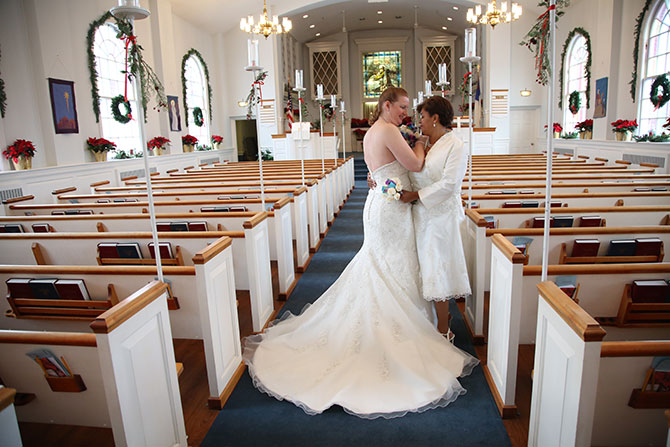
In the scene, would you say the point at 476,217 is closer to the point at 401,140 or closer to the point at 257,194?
the point at 401,140

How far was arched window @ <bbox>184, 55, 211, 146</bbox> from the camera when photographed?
1318 centimetres

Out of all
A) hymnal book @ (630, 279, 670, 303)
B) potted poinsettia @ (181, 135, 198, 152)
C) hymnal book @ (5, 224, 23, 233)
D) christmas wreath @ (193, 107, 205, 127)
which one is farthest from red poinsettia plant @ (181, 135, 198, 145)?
hymnal book @ (630, 279, 670, 303)

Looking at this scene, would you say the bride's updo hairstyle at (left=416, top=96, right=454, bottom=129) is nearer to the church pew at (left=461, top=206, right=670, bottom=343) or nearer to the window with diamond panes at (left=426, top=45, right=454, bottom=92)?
the church pew at (left=461, top=206, right=670, bottom=343)

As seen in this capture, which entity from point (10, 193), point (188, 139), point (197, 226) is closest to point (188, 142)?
point (188, 139)

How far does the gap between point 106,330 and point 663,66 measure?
11.1 metres

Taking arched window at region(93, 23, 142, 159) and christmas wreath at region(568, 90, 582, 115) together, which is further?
christmas wreath at region(568, 90, 582, 115)

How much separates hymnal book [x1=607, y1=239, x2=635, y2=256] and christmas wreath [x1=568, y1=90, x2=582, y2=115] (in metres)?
11.1

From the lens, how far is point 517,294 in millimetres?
2225

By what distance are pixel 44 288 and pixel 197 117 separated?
11.7 metres

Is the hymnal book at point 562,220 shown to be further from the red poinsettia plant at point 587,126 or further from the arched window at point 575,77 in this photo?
the arched window at point 575,77

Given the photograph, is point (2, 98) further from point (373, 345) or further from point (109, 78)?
point (373, 345)

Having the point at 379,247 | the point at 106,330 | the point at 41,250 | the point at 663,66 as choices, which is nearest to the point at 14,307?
the point at 41,250

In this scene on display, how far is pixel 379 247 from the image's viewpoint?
3.00 m

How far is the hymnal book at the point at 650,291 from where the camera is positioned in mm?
2307
